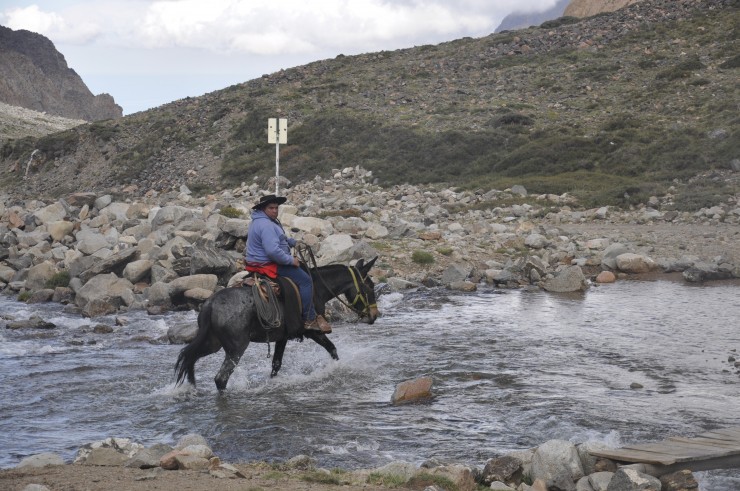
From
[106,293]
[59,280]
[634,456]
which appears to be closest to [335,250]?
[106,293]

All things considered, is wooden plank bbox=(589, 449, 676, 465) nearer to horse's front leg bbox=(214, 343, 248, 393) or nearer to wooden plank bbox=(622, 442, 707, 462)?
wooden plank bbox=(622, 442, 707, 462)

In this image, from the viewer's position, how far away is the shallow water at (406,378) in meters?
8.96

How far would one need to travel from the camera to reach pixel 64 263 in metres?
21.0

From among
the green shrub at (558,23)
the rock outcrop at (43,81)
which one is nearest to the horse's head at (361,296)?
the green shrub at (558,23)

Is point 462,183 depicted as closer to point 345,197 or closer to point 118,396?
point 345,197

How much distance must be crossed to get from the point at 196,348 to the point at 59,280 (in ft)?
34.8

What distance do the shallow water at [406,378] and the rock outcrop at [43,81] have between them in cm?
14863

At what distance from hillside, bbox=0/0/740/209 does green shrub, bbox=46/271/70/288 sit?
719 inches

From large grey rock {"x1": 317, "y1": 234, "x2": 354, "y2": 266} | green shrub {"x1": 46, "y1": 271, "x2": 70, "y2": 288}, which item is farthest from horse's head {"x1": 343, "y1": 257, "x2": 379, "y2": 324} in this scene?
green shrub {"x1": 46, "y1": 271, "x2": 70, "y2": 288}

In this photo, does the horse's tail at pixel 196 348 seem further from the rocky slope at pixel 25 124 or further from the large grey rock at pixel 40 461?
the rocky slope at pixel 25 124

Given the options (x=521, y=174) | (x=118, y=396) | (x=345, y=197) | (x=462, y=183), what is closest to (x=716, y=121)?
(x=521, y=174)

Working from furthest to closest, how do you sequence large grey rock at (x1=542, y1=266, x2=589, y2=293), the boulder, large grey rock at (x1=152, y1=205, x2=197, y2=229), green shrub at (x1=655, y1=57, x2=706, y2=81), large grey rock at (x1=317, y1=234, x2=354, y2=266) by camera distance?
green shrub at (x1=655, y1=57, x2=706, y2=81) → large grey rock at (x1=152, y1=205, x2=197, y2=229) → large grey rock at (x1=542, y1=266, x2=589, y2=293) → large grey rock at (x1=317, y1=234, x2=354, y2=266) → the boulder

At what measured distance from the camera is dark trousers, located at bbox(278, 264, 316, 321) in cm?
1136

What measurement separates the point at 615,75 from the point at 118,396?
140 feet
